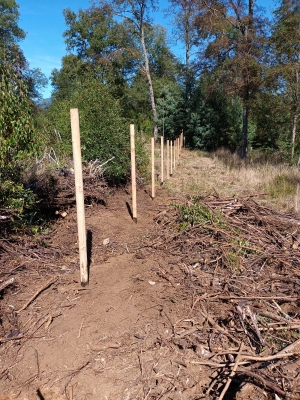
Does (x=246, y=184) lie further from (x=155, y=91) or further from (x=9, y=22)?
(x=9, y=22)

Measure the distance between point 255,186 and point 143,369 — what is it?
26.8 feet

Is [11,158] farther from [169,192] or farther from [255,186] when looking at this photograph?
[255,186]

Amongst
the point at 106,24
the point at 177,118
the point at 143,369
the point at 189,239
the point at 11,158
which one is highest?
the point at 106,24

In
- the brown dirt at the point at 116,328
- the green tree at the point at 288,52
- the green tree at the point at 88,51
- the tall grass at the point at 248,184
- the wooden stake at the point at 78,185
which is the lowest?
the brown dirt at the point at 116,328

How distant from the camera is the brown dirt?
2.43m

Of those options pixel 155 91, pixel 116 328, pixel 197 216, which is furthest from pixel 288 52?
pixel 155 91

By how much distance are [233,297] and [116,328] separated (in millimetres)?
1333

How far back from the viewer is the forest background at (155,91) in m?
4.58

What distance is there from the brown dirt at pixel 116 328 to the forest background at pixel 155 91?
1.42 m

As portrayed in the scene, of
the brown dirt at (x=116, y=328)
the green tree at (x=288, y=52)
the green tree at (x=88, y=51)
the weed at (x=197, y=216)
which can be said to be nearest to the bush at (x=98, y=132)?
the weed at (x=197, y=216)

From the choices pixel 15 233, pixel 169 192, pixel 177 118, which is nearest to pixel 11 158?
pixel 15 233

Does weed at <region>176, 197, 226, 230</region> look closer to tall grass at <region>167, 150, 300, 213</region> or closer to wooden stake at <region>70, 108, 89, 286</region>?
tall grass at <region>167, 150, 300, 213</region>

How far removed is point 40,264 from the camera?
425 centimetres

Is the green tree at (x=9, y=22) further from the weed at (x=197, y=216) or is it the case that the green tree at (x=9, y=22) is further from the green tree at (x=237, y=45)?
the weed at (x=197, y=216)
